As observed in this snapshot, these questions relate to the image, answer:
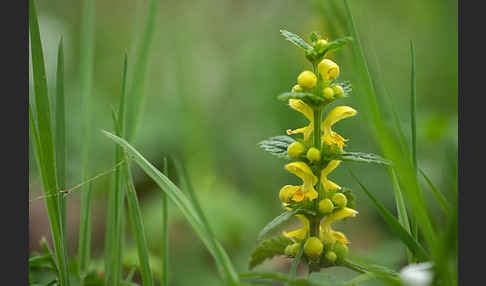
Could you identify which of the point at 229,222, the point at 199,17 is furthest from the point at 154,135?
the point at 199,17

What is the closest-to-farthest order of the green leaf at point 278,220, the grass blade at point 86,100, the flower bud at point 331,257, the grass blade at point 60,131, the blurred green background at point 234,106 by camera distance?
the green leaf at point 278,220, the flower bud at point 331,257, the grass blade at point 60,131, the grass blade at point 86,100, the blurred green background at point 234,106

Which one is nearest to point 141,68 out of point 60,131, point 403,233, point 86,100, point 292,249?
point 86,100

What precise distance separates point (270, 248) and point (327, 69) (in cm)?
30

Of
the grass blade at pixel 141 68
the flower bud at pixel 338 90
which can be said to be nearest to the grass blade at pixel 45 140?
the grass blade at pixel 141 68

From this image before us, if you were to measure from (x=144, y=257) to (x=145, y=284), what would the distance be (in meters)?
0.04

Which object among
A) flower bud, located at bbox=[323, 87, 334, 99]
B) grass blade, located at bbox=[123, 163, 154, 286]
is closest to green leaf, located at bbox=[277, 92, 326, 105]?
flower bud, located at bbox=[323, 87, 334, 99]

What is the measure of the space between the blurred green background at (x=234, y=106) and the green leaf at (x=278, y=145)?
1.02ft

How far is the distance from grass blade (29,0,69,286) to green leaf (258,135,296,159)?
0.35 m

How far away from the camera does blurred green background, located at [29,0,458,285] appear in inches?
81.6

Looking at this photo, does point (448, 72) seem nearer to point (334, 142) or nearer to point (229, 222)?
point (229, 222)

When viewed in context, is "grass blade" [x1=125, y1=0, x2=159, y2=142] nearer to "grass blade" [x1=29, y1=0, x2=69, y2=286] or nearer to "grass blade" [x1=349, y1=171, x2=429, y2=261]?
"grass blade" [x1=29, y1=0, x2=69, y2=286]

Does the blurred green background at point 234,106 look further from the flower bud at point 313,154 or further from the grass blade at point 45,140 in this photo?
the grass blade at point 45,140

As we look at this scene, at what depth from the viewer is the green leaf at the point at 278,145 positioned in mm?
843

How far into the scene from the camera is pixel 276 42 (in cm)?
318
